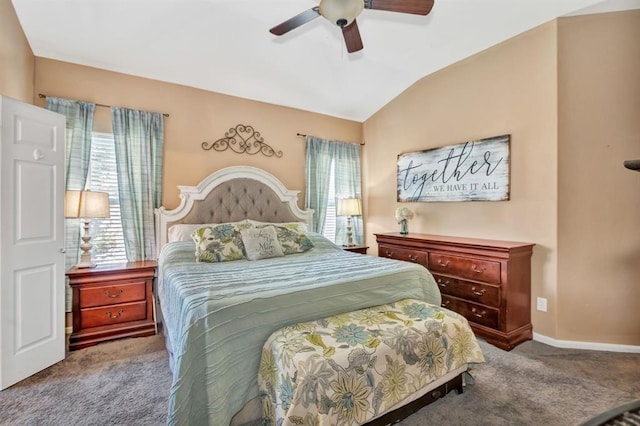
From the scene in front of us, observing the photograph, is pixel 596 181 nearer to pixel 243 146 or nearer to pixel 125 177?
pixel 243 146

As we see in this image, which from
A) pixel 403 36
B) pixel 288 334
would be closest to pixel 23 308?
pixel 288 334

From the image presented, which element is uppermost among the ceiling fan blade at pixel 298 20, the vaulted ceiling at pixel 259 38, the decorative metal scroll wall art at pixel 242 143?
the vaulted ceiling at pixel 259 38

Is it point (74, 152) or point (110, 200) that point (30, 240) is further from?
point (74, 152)

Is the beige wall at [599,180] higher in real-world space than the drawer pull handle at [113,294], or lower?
higher

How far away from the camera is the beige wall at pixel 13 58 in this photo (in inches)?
93.1

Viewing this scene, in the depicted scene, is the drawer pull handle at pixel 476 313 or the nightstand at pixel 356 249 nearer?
the drawer pull handle at pixel 476 313

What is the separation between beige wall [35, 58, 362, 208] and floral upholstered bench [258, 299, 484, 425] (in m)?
2.70

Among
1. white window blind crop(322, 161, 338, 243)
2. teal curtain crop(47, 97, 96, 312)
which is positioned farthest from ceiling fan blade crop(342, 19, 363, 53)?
teal curtain crop(47, 97, 96, 312)

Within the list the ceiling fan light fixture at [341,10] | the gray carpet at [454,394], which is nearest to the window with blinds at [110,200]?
the gray carpet at [454,394]

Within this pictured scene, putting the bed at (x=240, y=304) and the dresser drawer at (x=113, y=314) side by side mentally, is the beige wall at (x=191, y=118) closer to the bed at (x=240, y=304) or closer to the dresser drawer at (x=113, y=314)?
the bed at (x=240, y=304)

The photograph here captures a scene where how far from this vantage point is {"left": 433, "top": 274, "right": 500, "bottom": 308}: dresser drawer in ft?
9.49

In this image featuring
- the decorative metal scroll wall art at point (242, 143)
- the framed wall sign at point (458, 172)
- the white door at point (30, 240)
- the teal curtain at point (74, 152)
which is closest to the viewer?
the white door at point (30, 240)

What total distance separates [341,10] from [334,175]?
9.67ft

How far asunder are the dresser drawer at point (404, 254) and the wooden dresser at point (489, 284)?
15 centimetres
